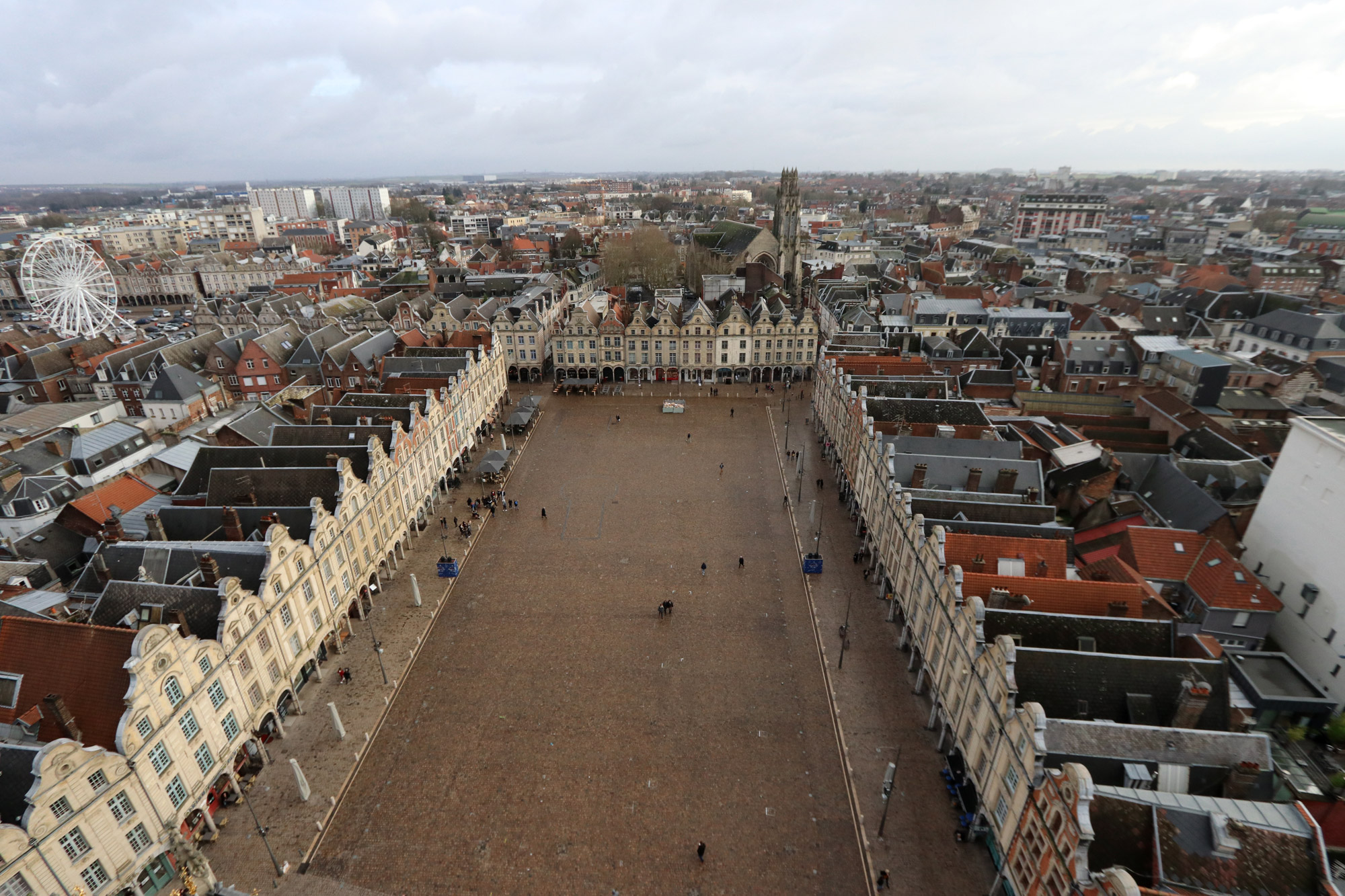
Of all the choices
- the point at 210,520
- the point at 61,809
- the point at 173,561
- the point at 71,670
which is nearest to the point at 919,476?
the point at 173,561

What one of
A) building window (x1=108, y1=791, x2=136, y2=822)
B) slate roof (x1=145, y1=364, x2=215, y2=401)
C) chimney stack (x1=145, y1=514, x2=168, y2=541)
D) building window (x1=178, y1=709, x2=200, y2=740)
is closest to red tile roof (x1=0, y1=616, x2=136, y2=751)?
building window (x1=108, y1=791, x2=136, y2=822)

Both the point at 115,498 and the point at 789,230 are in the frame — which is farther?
the point at 789,230

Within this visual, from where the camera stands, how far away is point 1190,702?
2612 centimetres

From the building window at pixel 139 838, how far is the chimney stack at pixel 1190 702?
45.3m

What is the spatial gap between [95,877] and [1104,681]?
4380cm

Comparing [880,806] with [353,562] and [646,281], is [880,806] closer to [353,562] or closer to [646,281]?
[353,562]

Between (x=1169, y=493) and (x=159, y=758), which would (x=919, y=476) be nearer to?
(x=1169, y=493)

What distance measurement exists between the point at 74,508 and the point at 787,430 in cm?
6763

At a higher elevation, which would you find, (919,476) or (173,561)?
(173,561)

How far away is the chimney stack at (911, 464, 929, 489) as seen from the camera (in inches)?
1843

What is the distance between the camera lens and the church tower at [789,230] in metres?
135

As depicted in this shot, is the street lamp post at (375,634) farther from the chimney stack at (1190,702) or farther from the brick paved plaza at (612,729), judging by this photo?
the chimney stack at (1190,702)

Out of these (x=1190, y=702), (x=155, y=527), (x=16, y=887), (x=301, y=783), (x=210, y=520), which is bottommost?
(x=301, y=783)

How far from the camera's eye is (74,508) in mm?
44906
